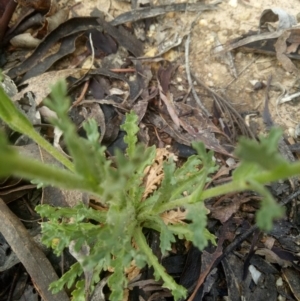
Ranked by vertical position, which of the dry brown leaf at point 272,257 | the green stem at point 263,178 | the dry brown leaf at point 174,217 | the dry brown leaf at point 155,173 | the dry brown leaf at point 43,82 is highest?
the green stem at point 263,178

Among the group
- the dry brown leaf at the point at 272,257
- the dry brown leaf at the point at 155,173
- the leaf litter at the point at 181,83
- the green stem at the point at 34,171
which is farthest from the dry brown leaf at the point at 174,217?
the green stem at the point at 34,171

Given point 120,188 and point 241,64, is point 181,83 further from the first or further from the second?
point 120,188

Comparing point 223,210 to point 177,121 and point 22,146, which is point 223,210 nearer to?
point 177,121

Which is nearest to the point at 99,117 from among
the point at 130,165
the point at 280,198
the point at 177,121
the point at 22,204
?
the point at 177,121

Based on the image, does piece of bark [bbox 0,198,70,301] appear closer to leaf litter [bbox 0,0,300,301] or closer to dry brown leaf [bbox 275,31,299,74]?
leaf litter [bbox 0,0,300,301]

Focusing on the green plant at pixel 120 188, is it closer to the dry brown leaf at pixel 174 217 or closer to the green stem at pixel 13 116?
the green stem at pixel 13 116

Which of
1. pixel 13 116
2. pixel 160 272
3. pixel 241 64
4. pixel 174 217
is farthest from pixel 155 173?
pixel 241 64

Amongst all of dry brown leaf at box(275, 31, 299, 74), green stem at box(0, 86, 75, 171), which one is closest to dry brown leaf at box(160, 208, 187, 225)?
green stem at box(0, 86, 75, 171)
